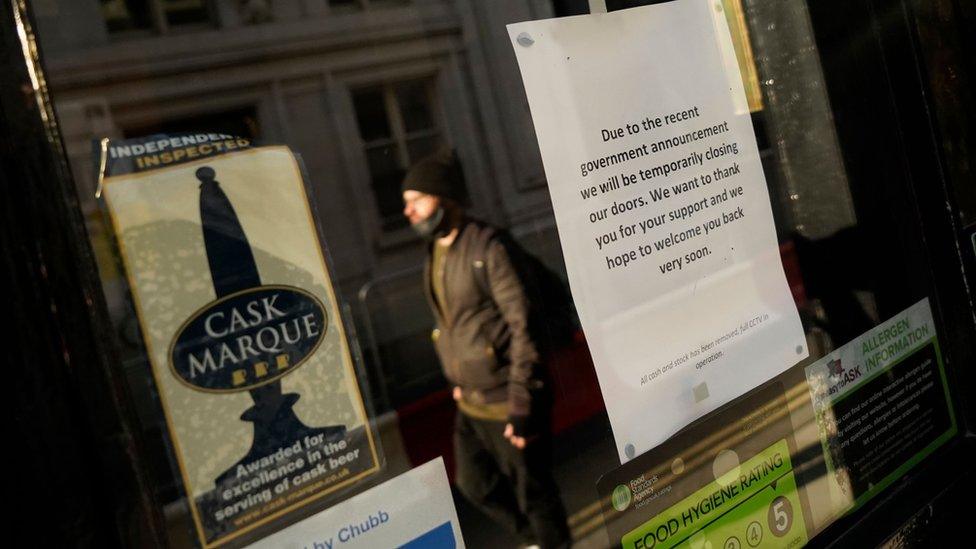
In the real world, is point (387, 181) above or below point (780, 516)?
above

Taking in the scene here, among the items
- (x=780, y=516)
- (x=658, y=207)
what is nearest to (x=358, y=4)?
(x=658, y=207)

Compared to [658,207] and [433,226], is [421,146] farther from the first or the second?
[658,207]

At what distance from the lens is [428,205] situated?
125 centimetres

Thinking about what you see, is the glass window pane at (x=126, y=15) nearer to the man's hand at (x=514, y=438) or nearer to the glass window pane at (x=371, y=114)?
the glass window pane at (x=371, y=114)

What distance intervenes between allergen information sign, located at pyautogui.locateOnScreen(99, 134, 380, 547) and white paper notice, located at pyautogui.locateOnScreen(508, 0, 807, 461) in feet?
1.48

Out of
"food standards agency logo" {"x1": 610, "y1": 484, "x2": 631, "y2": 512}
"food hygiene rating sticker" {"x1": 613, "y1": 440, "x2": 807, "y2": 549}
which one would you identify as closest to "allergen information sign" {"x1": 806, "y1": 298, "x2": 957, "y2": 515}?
"food hygiene rating sticker" {"x1": 613, "y1": 440, "x2": 807, "y2": 549}

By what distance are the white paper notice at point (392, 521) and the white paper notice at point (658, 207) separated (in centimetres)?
37

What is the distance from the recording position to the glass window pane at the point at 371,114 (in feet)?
3.85

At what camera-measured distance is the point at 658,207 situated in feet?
4.87

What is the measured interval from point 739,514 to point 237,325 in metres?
1.04

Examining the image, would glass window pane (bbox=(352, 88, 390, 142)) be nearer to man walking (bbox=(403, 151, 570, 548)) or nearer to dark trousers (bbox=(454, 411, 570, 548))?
man walking (bbox=(403, 151, 570, 548))

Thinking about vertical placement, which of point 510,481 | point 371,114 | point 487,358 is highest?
point 371,114

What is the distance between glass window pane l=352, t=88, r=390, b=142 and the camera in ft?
3.85

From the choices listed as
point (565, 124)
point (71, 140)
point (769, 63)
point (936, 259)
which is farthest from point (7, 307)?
point (936, 259)
